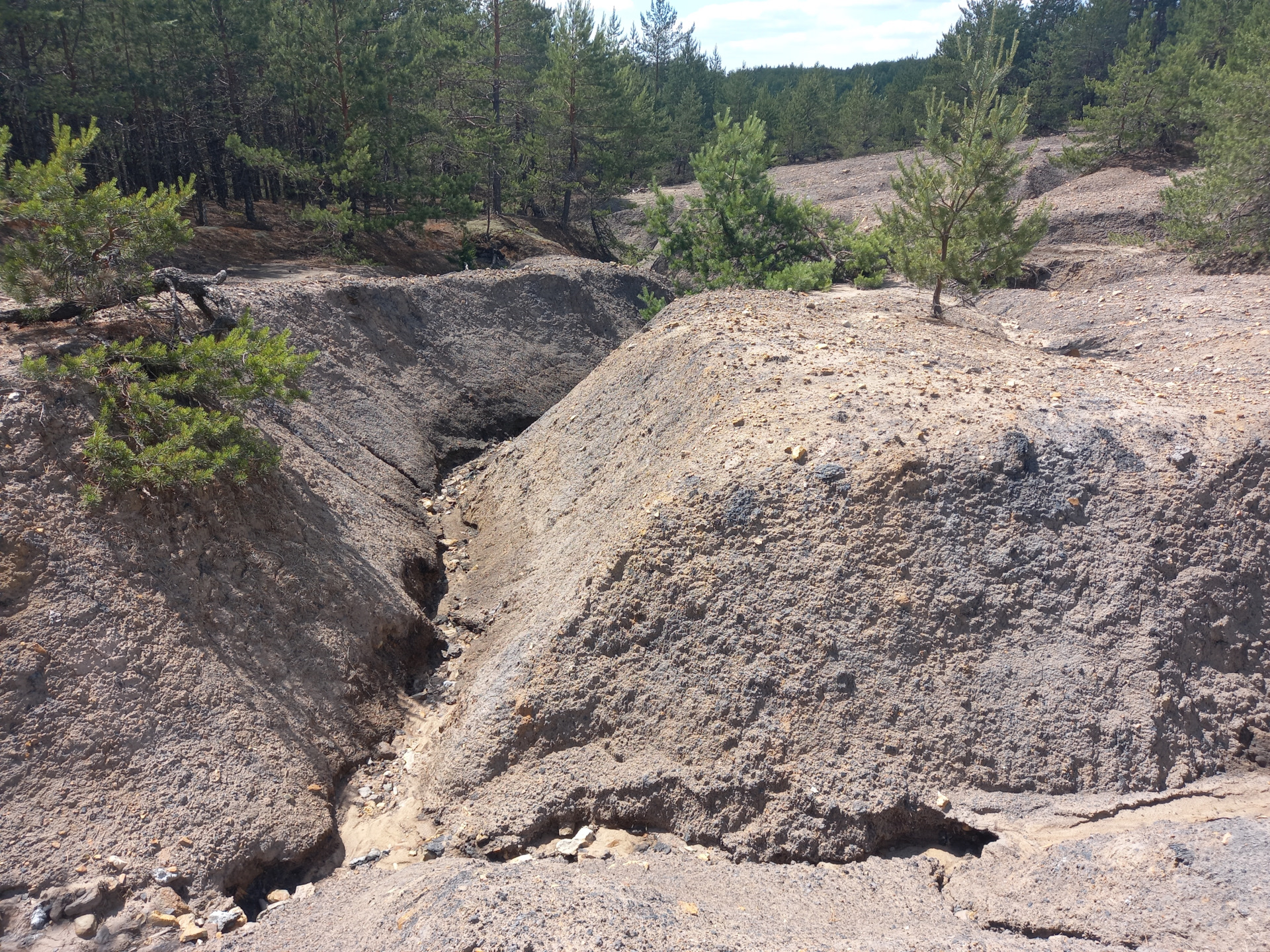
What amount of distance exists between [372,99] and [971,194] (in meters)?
11.8

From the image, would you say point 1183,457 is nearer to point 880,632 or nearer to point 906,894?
point 880,632

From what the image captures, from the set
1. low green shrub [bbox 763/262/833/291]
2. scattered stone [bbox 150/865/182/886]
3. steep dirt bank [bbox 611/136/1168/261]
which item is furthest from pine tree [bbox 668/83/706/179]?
scattered stone [bbox 150/865/182/886]

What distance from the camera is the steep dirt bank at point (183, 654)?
4.80 m

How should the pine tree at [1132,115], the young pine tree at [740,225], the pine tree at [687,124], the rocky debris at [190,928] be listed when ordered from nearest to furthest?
the rocky debris at [190,928], the young pine tree at [740,225], the pine tree at [1132,115], the pine tree at [687,124]

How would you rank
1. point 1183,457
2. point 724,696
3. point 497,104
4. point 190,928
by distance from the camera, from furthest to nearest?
point 497,104 → point 1183,457 → point 724,696 → point 190,928

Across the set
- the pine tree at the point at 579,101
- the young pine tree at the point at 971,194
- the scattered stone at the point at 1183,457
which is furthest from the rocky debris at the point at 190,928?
the pine tree at the point at 579,101

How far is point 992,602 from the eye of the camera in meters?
5.35

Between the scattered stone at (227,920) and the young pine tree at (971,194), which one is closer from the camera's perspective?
the scattered stone at (227,920)

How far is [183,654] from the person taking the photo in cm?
554

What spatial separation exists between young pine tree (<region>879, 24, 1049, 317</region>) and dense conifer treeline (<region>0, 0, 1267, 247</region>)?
2.59 feet

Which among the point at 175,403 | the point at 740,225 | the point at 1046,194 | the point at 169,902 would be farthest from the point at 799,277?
the point at 1046,194

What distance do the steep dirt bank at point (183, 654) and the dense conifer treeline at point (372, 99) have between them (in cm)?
931

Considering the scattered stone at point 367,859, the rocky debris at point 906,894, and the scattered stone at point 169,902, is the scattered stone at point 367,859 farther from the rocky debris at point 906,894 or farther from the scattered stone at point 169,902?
the scattered stone at point 169,902

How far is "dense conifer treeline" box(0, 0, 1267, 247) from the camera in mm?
15102
